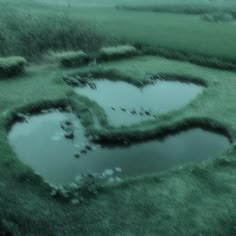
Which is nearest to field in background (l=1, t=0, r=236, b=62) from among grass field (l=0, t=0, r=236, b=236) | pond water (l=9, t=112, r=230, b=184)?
grass field (l=0, t=0, r=236, b=236)

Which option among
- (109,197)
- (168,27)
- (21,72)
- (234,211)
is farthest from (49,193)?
(168,27)

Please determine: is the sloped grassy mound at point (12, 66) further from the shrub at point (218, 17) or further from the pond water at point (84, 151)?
the shrub at point (218, 17)

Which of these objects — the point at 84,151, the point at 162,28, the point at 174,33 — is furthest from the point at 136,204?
the point at 162,28

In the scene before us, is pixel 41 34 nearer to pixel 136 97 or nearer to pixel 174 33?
pixel 136 97

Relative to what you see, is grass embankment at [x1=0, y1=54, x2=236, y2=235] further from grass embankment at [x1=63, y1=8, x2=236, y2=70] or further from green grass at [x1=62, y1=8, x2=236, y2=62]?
green grass at [x1=62, y1=8, x2=236, y2=62]

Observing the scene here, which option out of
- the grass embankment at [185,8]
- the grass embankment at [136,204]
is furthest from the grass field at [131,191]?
the grass embankment at [185,8]
